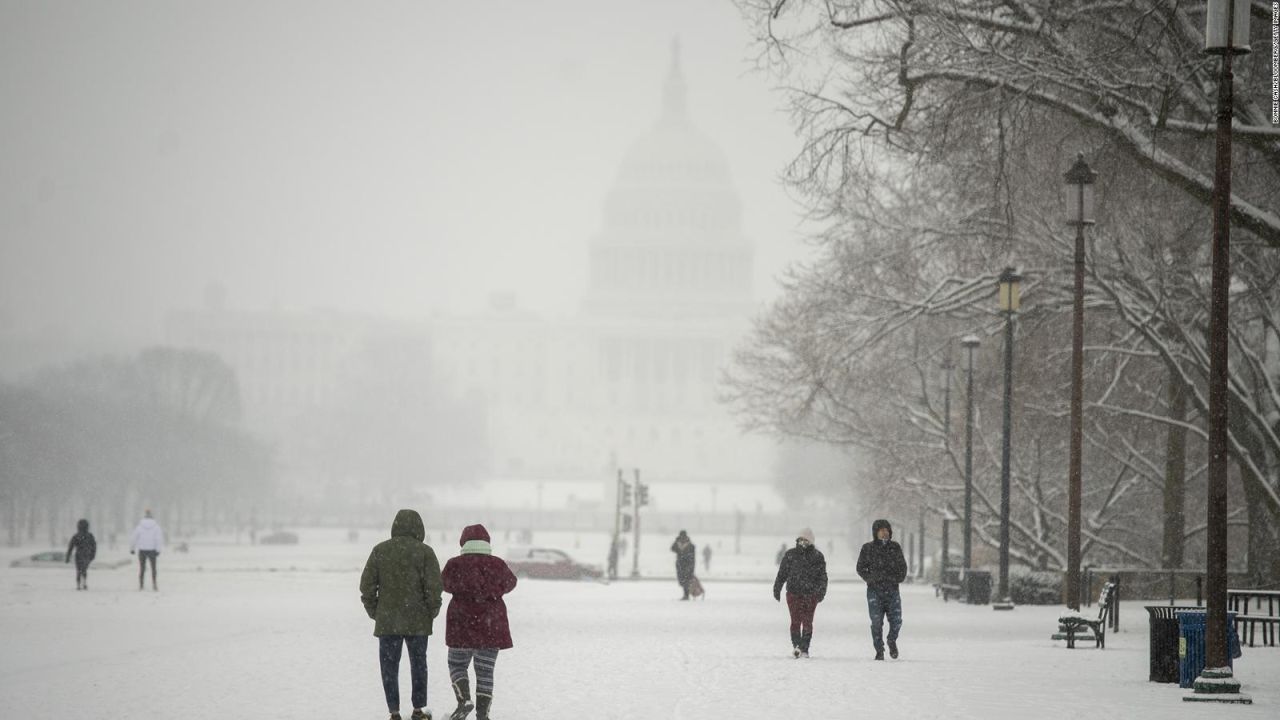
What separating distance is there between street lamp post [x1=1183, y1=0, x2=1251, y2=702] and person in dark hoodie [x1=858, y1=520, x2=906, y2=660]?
4550mm

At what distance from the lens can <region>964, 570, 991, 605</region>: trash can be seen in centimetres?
3453

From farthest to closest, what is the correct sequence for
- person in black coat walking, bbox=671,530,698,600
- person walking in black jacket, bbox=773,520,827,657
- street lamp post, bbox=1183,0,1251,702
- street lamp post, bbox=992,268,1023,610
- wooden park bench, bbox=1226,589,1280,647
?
person in black coat walking, bbox=671,530,698,600
street lamp post, bbox=992,268,1023,610
wooden park bench, bbox=1226,589,1280,647
person walking in black jacket, bbox=773,520,827,657
street lamp post, bbox=1183,0,1251,702

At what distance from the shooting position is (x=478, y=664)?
1514 centimetres

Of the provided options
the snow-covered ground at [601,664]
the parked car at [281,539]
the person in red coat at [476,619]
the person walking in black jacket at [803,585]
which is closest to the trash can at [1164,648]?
the snow-covered ground at [601,664]

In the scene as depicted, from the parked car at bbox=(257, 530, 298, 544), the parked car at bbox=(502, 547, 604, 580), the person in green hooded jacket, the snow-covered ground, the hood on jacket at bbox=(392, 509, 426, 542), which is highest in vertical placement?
the hood on jacket at bbox=(392, 509, 426, 542)

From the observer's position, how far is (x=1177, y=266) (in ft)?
102

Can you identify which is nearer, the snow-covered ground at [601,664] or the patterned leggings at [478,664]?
the patterned leggings at [478,664]

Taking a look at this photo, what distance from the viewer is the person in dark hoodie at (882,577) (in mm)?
21703

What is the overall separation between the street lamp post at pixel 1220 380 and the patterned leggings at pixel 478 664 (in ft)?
19.4

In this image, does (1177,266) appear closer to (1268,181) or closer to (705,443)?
(1268,181)

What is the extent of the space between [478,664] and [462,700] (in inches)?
11.7

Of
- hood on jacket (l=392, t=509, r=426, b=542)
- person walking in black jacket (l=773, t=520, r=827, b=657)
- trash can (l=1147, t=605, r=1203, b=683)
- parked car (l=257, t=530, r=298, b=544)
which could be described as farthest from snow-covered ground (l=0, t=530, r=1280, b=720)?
parked car (l=257, t=530, r=298, b=544)

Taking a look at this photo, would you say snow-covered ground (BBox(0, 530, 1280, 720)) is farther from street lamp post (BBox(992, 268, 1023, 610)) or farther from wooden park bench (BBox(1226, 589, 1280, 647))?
street lamp post (BBox(992, 268, 1023, 610))

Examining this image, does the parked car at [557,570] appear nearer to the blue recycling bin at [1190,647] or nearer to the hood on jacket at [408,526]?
the blue recycling bin at [1190,647]
